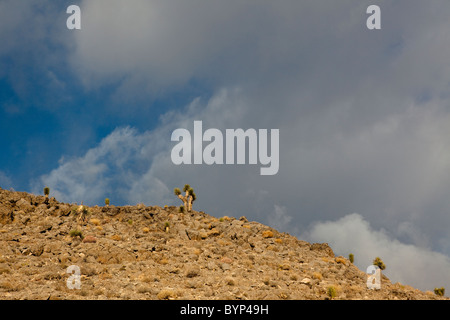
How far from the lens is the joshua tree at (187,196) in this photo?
142ft

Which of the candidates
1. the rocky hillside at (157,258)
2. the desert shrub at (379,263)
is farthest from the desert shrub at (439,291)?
the desert shrub at (379,263)

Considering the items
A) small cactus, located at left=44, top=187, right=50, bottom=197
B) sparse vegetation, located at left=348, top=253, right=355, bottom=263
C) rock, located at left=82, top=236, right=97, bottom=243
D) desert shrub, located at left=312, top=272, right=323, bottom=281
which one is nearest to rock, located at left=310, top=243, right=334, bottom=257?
sparse vegetation, located at left=348, top=253, right=355, bottom=263

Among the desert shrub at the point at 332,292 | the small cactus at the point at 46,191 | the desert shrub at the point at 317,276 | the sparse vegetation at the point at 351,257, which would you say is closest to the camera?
the desert shrub at the point at 332,292

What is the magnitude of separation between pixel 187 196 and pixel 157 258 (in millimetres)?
16269

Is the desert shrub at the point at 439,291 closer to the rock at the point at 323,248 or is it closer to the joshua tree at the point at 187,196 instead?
the rock at the point at 323,248

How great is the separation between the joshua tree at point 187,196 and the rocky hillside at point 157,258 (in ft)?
6.87

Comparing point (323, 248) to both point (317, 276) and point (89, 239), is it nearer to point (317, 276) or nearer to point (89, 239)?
point (317, 276)

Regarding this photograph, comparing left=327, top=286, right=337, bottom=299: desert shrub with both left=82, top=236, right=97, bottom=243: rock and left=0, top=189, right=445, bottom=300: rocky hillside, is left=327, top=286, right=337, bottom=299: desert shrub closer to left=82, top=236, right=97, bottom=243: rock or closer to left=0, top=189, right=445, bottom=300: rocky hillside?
left=0, top=189, right=445, bottom=300: rocky hillside

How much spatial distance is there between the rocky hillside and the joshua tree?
209 centimetres
